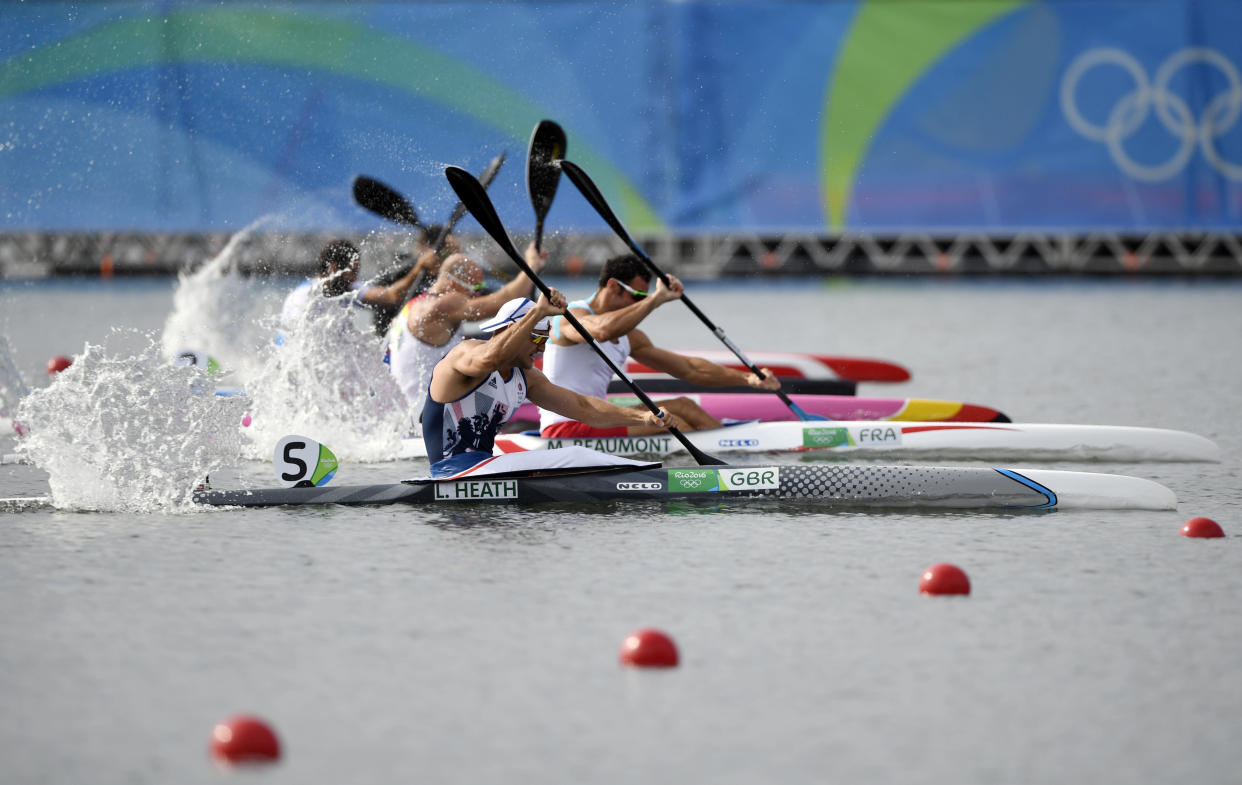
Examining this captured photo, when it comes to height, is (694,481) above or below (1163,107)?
below

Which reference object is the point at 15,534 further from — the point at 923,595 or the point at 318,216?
the point at 318,216

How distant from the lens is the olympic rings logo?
85.4ft

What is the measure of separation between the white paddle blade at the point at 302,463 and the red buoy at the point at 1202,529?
4.44 m

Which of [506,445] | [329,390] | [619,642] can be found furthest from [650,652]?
[329,390]

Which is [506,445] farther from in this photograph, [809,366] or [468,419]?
[809,366]

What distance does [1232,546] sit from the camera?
23.8ft

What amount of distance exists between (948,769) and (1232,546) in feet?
11.8

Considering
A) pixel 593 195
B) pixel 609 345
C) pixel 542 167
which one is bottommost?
pixel 609 345

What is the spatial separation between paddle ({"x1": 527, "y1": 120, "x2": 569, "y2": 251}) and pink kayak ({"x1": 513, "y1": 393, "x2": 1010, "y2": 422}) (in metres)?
1.81

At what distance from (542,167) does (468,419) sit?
14.5 ft

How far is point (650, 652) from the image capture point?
527 centimetres

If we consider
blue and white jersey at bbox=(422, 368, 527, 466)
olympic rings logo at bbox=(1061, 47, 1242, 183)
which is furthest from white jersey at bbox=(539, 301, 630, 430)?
olympic rings logo at bbox=(1061, 47, 1242, 183)

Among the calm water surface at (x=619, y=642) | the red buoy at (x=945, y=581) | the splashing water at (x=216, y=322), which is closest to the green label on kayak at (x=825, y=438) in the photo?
the calm water surface at (x=619, y=642)

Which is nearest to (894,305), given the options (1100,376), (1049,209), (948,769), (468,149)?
(1049,209)
